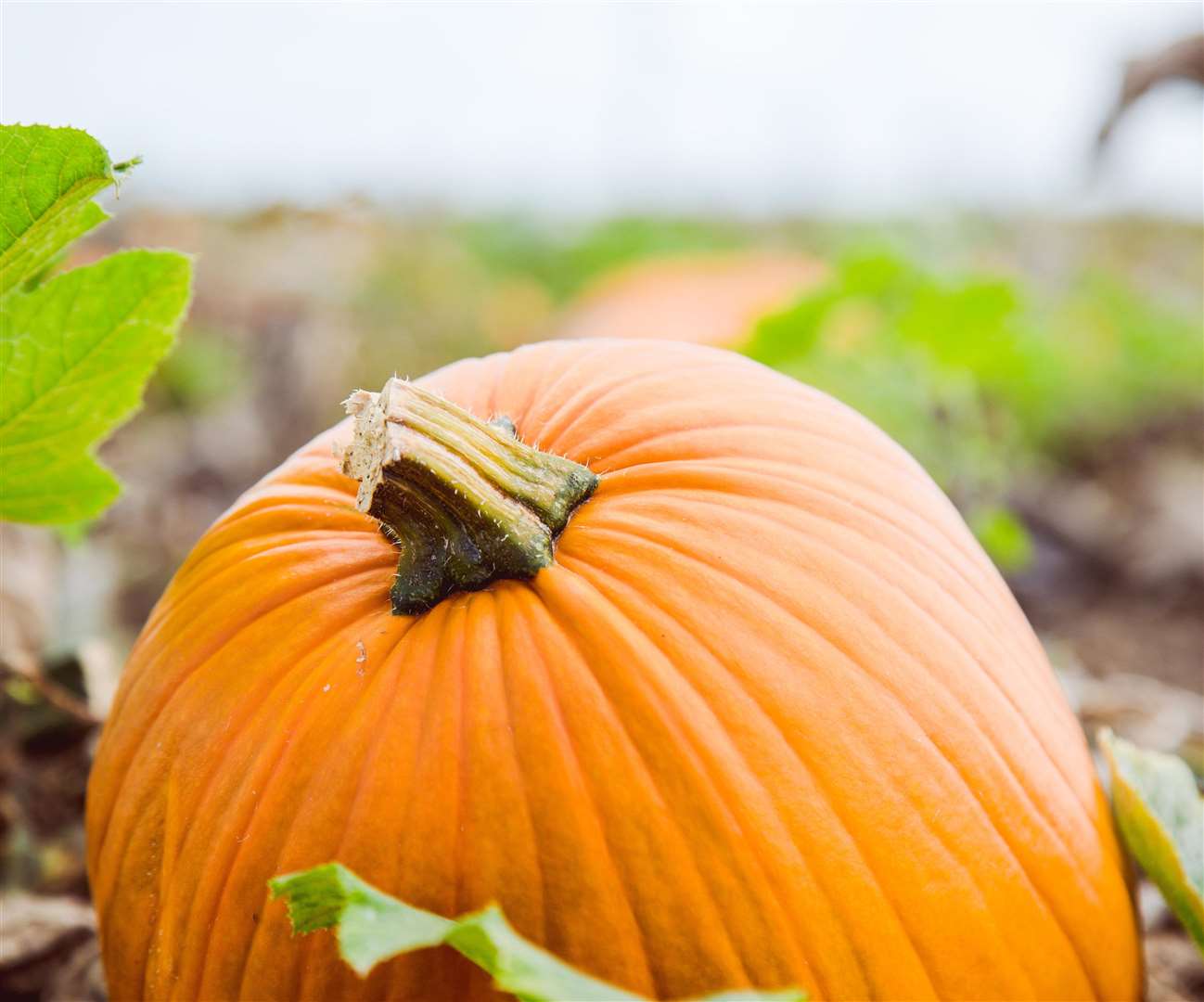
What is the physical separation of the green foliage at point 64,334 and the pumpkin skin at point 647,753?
0.20 meters

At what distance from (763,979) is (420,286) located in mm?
4187

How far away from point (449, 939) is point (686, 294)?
172 inches

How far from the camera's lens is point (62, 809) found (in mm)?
1647

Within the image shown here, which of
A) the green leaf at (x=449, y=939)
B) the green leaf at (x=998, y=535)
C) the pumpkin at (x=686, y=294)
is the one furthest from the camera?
the pumpkin at (x=686, y=294)

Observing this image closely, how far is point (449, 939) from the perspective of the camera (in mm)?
713

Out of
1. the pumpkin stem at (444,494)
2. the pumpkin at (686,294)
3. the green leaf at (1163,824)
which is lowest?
the green leaf at (1163,824)

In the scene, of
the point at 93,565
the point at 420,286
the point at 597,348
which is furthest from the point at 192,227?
the point at 597,348

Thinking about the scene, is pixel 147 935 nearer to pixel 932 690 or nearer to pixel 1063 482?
pixel 932 690

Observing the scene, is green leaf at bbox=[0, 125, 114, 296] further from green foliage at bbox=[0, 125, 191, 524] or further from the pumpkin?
the pumpkin

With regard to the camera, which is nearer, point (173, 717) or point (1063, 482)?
point (173, 717)

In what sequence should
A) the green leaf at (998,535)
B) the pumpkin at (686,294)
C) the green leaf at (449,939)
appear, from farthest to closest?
the pumpkin at (686,294)
the green leaf at (998,535)
the green leaf at (449,939)

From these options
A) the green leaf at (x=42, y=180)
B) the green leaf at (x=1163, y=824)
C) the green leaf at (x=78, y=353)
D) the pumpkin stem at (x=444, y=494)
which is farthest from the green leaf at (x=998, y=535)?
the green leaf at (x=42, y=180)

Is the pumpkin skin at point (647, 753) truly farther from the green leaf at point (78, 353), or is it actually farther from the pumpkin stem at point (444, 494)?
the green leaf at point (78, 353)

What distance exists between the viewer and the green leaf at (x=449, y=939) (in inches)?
25.9
